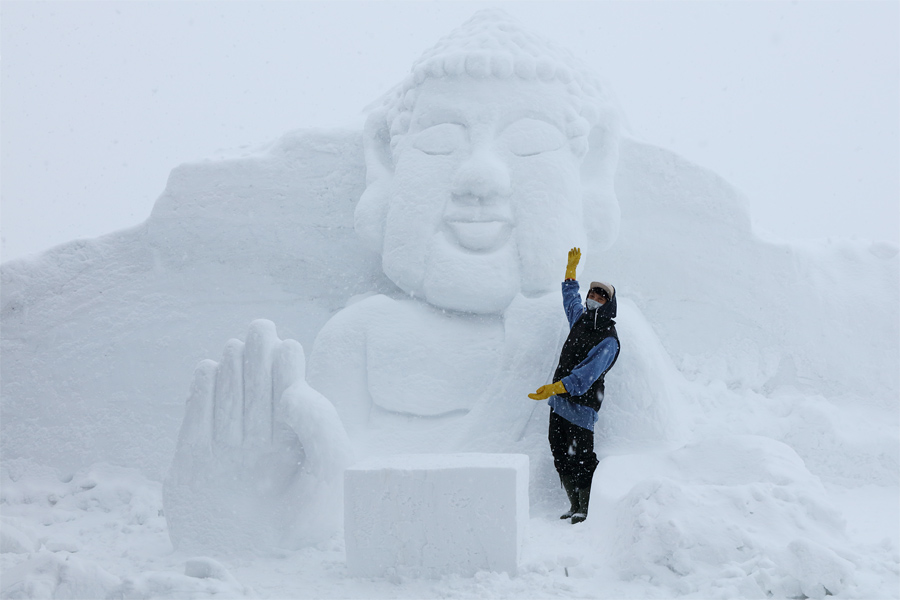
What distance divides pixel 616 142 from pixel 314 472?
101 inches

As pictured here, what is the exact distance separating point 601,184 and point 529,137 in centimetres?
57

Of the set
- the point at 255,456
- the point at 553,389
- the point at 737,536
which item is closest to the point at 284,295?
the point at 255,456

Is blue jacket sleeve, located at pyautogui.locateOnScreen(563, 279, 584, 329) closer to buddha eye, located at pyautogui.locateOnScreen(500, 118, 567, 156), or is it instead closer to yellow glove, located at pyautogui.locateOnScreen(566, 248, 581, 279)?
yellow glove, located at pyautogui.locateOnScreen(566, 248, 581, 279)

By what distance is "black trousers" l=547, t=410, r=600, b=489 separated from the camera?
352 cm

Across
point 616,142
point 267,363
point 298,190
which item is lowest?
point 267,363

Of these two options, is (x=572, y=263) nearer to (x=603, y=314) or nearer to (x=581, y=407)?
(x=603, y=314)

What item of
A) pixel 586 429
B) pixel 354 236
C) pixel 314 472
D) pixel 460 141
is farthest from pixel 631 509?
pixel 354 236

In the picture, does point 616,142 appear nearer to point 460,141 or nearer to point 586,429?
point 460,141

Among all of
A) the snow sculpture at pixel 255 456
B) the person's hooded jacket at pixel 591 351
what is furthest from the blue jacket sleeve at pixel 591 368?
the snow sculpture at pixel 255 456

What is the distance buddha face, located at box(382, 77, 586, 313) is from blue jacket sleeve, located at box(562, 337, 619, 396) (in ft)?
2.59

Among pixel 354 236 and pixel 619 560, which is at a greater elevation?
pixel 354 236

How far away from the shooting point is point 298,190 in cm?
504

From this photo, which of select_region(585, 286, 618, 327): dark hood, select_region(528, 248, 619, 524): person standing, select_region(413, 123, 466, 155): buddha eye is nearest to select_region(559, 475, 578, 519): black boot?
select_region(528, 248, 619, 524): person standing

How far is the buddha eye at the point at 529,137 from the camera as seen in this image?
422cm
